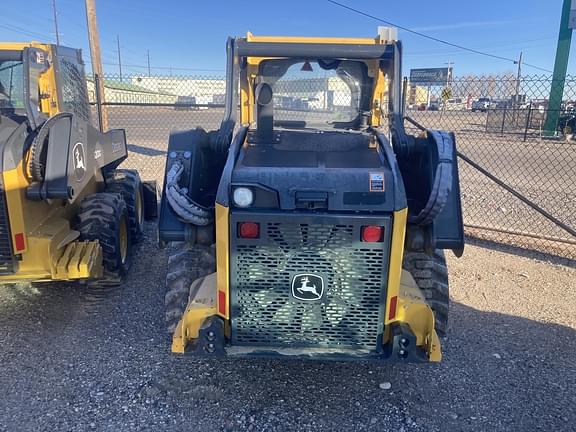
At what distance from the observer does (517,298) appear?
194 inches

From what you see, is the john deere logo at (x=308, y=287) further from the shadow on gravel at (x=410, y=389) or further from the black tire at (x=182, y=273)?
the black tire at (x=182, y=273)

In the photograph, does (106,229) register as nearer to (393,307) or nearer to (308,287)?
(308,287)

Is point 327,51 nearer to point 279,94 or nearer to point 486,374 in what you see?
point 279,94

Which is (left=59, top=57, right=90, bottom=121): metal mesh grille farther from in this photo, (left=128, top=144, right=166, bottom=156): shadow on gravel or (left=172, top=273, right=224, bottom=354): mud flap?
(left=128, top=144, right=166, bottom=156): shadow on gravel

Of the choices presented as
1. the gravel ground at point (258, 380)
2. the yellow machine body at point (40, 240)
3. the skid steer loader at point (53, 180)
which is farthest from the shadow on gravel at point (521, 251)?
the yellow machine body at point (40, 240)

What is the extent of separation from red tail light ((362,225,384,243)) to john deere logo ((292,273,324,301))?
378mm

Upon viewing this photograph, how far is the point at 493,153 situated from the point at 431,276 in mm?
13674

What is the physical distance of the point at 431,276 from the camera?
152 inches

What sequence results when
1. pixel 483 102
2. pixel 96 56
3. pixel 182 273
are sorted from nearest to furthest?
pixel 182 273 < pixel 96 56 < pixel 483 102

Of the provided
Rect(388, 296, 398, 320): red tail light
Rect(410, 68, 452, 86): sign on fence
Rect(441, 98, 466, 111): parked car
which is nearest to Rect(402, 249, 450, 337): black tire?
Rect(388, 296, 398, 320): red tail light

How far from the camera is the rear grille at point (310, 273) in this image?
2871 millimetres

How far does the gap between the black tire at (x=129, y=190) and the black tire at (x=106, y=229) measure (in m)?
0.89

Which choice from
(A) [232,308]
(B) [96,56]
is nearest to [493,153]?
(B) [96,56]

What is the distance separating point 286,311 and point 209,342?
0.52m
